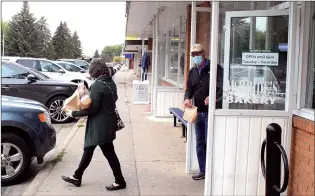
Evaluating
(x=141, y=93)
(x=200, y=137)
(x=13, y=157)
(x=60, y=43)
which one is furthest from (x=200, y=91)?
(x=60, y=43)

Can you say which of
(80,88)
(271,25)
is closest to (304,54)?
(271,25)

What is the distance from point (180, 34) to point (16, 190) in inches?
248

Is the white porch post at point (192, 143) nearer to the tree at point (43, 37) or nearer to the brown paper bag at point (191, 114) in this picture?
the brown paper bag at point (191, 114)

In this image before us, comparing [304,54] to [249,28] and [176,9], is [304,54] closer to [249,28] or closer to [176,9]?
[249,28]

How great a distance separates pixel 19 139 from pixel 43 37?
A: 60.4 meters

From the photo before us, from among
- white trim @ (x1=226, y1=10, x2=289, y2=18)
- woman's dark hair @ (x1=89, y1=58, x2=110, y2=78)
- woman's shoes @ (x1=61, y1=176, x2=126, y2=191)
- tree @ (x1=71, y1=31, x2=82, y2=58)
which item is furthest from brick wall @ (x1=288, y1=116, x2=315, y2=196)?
tree @ (x1=71, y1=31, x2=82, y2=58)

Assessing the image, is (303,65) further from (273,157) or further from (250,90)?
(273,157)

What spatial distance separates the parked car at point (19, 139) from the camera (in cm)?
563

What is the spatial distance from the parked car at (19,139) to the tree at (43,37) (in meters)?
50.1

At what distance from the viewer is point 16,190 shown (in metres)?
5.59

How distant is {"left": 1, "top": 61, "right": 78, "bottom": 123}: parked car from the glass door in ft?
23.6

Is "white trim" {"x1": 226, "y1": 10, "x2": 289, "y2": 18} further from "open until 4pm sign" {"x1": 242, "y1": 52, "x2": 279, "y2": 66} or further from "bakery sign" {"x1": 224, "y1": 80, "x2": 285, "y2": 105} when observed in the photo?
"bakery sign" {"x1": 224, "y1": 80, "x2": 285, "y2": 105}

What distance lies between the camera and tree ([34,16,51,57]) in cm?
A: 5534

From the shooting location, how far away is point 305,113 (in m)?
4.21
